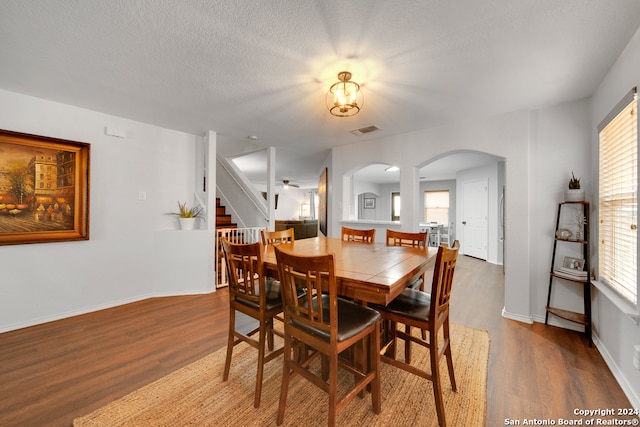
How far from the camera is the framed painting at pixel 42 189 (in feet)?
8.42

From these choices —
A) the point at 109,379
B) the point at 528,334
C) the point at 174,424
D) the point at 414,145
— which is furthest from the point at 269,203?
the point at 528,334

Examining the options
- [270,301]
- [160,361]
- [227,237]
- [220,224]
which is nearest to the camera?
[270,301]

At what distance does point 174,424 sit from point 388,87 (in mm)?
2933

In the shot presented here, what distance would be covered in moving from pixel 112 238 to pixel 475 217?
7.22 meters

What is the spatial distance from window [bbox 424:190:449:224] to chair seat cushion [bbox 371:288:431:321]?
7456mm

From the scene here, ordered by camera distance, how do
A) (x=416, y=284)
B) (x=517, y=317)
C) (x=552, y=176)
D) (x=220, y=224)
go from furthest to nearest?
(x=220, y=224), (x=517, y=317), (x=552, y=176), (x=416, y=284)

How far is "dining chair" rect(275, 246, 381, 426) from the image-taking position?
127cm

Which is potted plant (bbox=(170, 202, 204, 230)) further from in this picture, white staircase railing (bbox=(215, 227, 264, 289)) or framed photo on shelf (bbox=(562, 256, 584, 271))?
framed photo on shelf (bbox=(562, 256, 584, 271))

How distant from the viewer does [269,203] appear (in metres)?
4.54

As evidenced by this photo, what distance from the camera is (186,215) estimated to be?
3.78 m

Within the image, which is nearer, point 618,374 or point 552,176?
point 618,374

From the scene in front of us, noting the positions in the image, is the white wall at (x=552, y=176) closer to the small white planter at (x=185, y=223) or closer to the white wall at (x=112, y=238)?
the white wall at (x=112, y=238)

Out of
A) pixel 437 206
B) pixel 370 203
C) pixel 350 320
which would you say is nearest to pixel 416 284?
pixel 350 320

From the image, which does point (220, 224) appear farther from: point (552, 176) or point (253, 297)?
point (552, 176)
